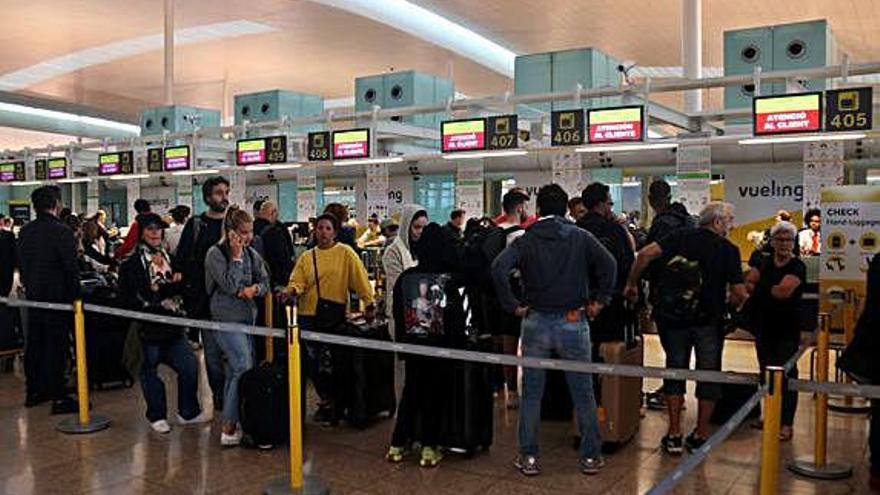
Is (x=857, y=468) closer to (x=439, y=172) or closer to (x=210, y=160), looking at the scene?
(x=439, y=172)

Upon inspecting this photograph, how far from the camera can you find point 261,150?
11.8m

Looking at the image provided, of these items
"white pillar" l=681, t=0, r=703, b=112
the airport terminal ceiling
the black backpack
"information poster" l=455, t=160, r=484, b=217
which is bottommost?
the black backpack

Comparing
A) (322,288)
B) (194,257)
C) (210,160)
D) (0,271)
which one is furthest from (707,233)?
(210,160)

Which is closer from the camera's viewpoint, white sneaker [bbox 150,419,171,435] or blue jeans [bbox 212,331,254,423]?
blue jeans [bbox 212,331,254,423]

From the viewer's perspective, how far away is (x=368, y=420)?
5.49 metres

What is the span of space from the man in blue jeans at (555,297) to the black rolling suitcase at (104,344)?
3793mm

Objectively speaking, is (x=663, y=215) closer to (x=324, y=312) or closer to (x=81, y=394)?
(x=324, y=312)

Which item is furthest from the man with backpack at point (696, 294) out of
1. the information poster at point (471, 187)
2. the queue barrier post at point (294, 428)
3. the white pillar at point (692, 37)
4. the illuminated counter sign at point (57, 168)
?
the illuminated counter sign at point (57, 168)

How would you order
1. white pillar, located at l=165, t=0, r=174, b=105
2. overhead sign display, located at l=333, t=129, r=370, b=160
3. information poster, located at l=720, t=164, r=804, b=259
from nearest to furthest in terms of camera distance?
overhead sign display, located at l=333, t=129, r=370, b=160, information poster, located at l=720, t=164, r=804, b=259, white pillar, located at l=165, t=0, r=174, b=105

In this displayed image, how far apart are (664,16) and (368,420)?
1131 centimetres

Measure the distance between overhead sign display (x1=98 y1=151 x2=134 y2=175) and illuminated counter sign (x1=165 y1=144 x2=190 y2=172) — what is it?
1113 millimetres

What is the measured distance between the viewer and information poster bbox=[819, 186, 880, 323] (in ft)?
19.2

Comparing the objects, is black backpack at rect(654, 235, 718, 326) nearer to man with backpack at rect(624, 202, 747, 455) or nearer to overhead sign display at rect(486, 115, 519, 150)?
man with backpack at rect(624, 202, 747, 455)

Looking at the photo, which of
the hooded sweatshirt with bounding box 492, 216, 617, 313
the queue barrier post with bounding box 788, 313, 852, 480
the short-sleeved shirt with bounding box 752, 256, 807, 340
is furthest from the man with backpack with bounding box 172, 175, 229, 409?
the queue barrier post with bounding box 788, 313, 852, 480
